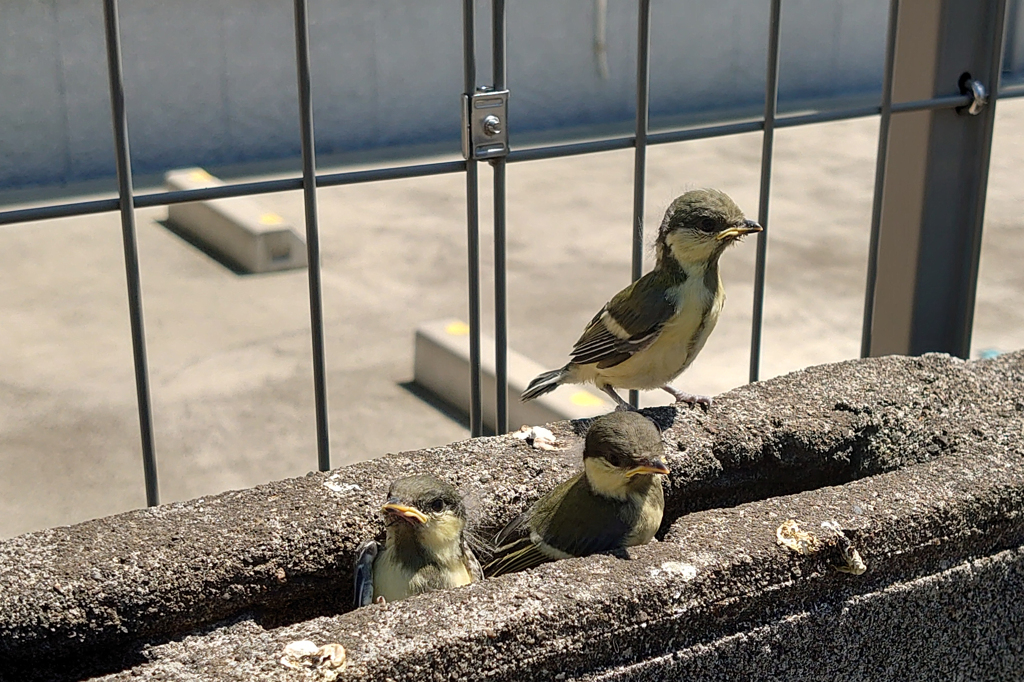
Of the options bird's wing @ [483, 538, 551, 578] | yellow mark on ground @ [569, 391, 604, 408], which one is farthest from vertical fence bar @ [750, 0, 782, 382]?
yellow mark on ground @ [569, 391, 604, 408]

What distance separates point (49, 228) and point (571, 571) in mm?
9138

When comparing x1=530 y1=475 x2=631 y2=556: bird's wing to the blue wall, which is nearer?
x1=530 y1=475 x2=631 y2=556: bird's wing

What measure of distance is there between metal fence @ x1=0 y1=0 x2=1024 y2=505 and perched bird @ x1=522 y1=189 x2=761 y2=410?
218mm

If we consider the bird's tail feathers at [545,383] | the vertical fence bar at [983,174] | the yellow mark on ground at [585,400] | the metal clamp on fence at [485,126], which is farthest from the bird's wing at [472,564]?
the yellow mark on ground at [585,400]

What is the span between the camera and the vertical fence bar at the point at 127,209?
238 centimetres

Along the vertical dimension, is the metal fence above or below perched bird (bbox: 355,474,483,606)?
above

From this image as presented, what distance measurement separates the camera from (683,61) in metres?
13.8

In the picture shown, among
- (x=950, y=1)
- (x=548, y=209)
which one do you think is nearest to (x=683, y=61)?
(x=548, y=209)

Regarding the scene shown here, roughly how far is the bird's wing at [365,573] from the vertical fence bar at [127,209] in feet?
1.82

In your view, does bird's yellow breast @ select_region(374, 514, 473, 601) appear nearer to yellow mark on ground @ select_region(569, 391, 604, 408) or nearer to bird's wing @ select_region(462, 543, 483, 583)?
bird's wing @ select_region(462, 543, 483, 583)

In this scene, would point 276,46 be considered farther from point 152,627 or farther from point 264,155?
point 152,627

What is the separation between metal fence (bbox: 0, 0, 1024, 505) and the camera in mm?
2512

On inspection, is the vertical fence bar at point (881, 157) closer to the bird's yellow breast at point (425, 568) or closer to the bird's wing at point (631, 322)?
the bird's wing at point (631, 322)

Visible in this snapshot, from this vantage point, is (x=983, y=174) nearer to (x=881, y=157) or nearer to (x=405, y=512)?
(x=881, y=157)
